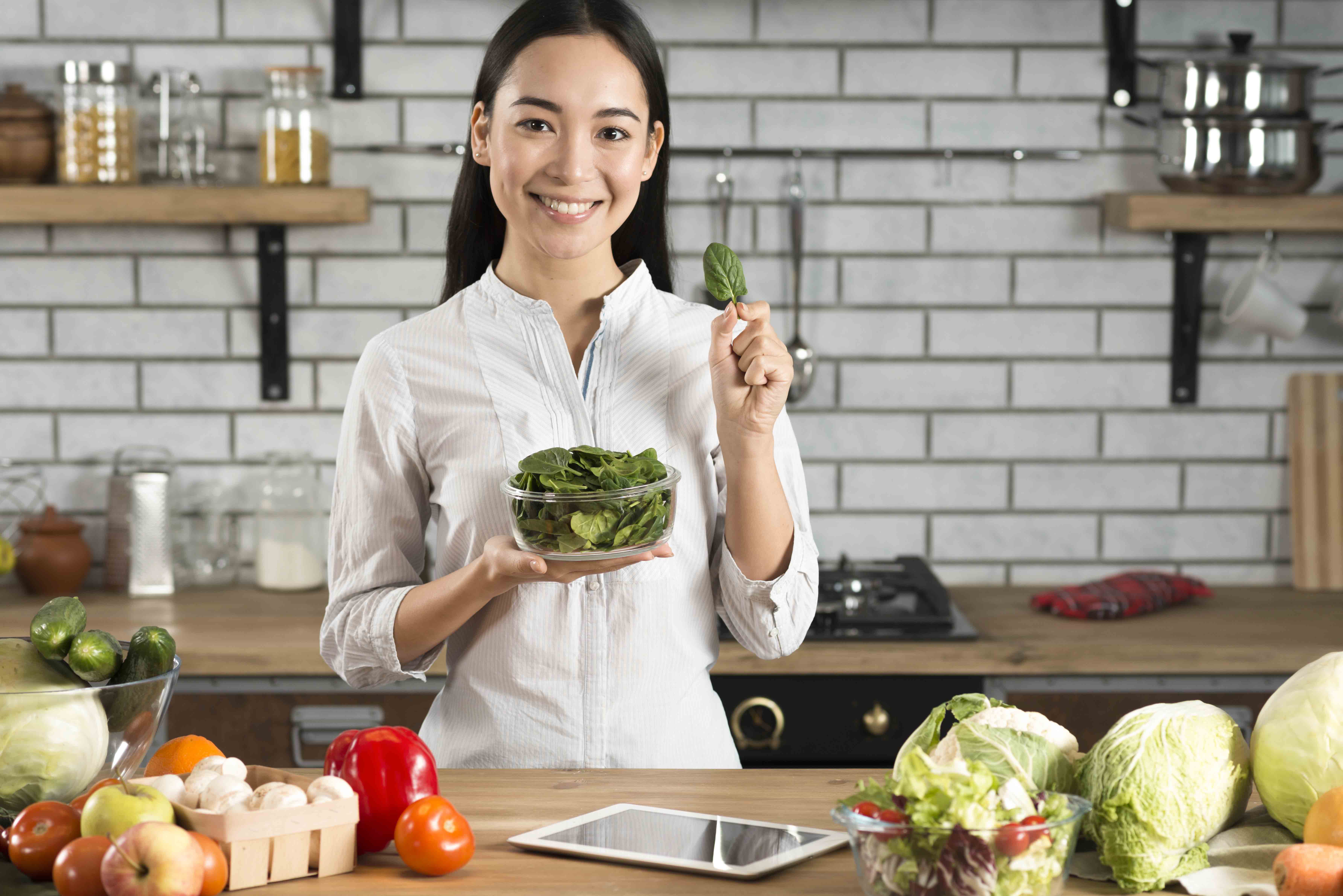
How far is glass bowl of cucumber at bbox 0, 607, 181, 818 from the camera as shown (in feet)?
3.59

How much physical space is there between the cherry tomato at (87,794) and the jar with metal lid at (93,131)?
1.88m

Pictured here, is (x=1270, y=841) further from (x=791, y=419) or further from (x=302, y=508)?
(x=302, y=508)

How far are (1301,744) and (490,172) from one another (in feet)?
3.69

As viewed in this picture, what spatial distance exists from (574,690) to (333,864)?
494 mm

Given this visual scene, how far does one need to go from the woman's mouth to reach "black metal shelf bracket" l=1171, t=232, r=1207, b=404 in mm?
1767

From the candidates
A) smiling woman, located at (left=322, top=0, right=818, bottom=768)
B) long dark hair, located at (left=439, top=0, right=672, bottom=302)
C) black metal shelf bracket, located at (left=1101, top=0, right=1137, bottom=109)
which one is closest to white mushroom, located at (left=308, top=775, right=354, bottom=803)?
smiling woman, located at (left=322, top=0, right=818, bottom=768)

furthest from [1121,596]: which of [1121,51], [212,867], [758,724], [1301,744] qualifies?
[212,867]

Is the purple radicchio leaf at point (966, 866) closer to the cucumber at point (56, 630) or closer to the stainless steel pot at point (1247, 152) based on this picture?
the cucumber at point (56, 630)

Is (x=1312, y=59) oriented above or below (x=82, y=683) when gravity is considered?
above

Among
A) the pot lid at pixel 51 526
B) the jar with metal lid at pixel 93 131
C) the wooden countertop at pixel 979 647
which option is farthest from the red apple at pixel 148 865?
the jar with metal lid at pixel 93 131

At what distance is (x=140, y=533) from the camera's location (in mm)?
2717

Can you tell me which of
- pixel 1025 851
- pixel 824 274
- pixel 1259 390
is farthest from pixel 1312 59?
pixel 1025 851

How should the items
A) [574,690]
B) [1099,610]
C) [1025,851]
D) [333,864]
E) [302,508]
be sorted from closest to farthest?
[1025,851] < [333,864] < [574,690] < [1099,610] < [302,508]

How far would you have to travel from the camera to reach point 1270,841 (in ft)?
3.65
